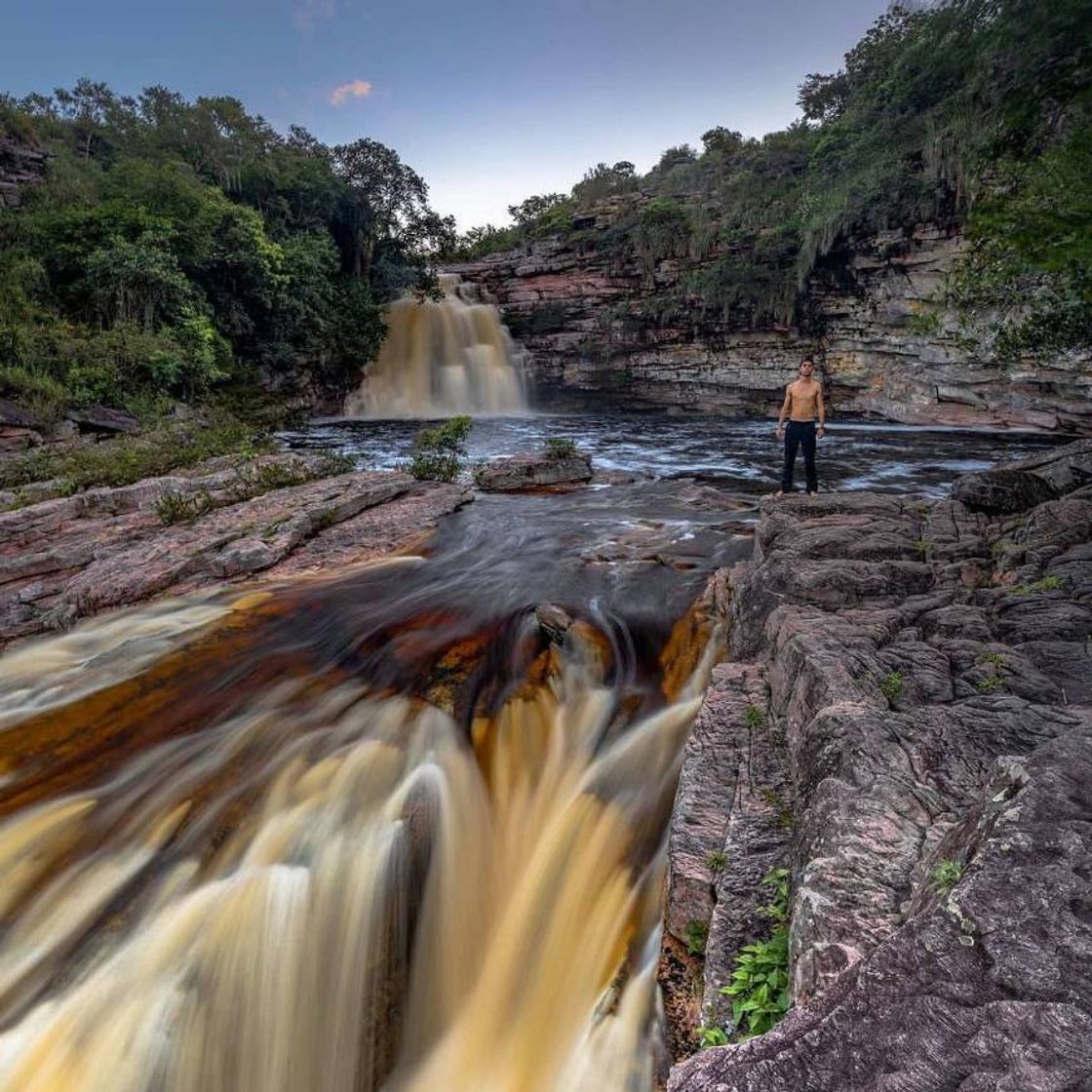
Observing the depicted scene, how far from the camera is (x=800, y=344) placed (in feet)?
72.0

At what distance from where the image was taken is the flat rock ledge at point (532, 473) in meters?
10.2

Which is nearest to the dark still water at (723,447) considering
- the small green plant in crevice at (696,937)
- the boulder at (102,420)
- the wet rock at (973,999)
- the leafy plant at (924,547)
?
the boulder at (102,420)

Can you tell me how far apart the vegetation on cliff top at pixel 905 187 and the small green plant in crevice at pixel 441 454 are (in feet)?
25.3

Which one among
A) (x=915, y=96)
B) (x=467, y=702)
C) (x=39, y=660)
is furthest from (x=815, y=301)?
(x=39, y=660)

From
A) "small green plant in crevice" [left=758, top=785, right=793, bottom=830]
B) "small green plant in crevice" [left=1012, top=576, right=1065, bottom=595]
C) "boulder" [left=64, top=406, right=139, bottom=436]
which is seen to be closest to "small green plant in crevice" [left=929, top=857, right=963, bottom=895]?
"small green plant in crevice" [left=758, top=785, right=793, bottom=830]

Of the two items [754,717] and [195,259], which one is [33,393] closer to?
[195,259]

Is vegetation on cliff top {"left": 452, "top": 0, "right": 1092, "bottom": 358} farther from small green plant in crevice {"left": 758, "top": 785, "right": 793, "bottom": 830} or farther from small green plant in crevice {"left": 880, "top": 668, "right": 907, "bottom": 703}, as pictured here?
small green plant in crevice {"left": 758, "top": 785, "right": 793, "bottom": 830}

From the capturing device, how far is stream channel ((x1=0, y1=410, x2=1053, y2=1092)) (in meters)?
2.63

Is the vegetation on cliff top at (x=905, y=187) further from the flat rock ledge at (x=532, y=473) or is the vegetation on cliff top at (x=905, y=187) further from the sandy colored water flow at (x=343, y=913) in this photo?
the flat rock ledge at (x=532, y=473)

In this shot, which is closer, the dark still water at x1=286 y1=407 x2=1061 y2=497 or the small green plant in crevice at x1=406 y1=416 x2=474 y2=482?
the small green plant in crevice at x1=406 y1=416 x2=474 y2=482

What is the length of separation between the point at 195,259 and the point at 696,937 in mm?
22570

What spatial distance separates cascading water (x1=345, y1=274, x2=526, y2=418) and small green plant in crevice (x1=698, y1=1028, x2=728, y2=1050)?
23890mm

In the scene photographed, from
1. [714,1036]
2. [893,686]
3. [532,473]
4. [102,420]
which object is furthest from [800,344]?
[714,1036]

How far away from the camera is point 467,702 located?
14.2 feet
